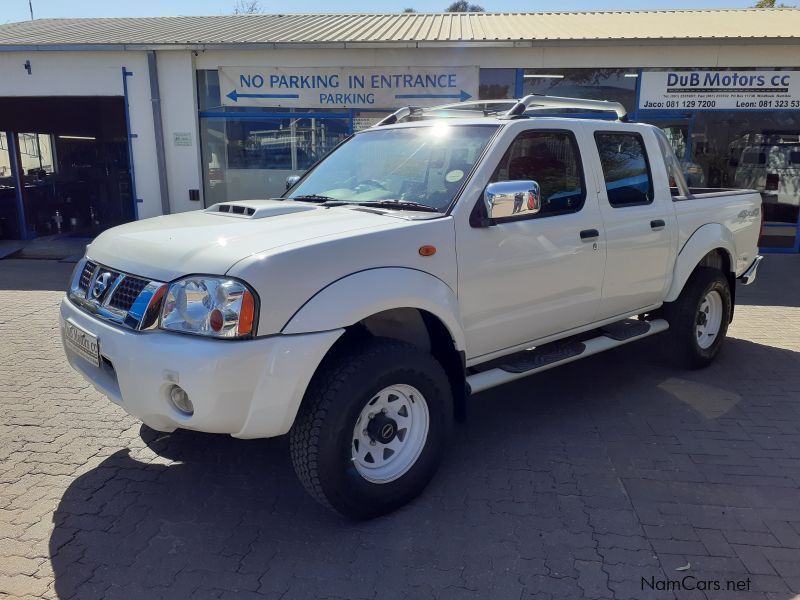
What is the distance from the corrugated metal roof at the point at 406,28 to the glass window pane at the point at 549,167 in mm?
7146

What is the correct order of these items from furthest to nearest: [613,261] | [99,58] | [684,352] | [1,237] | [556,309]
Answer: [1,237] < [99,58] < [684,352] < [613,261] < [556,309]

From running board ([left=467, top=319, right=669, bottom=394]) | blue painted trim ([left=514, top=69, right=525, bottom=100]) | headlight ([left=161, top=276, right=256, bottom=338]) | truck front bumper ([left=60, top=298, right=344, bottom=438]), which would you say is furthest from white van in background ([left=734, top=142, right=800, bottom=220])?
headlight ([left=161, top=276, right=256, bottom=338])

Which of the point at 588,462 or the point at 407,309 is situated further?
the point at 588,462

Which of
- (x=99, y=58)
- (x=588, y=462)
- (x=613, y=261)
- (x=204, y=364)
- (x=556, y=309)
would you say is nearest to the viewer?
(x=204, y=364)

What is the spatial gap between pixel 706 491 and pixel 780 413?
148cm

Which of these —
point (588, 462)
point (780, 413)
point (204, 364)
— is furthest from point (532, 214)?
point (780, 413)

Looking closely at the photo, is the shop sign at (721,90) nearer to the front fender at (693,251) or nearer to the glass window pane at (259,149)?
the glass window pane at (259,149)

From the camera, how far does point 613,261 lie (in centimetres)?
425

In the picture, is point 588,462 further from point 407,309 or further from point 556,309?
point 407,309

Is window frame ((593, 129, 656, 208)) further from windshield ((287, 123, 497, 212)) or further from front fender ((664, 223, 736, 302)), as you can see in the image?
windshield ((287, 123, 497, 212))

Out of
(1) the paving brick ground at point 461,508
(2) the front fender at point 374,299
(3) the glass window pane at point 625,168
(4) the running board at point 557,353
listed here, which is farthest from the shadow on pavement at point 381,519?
(3) the glass window pane at point 625,168

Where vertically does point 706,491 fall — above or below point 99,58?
below

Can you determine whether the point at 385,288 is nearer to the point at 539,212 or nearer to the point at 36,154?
the point at 539,212

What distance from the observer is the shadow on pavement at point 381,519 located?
2.69 metres
